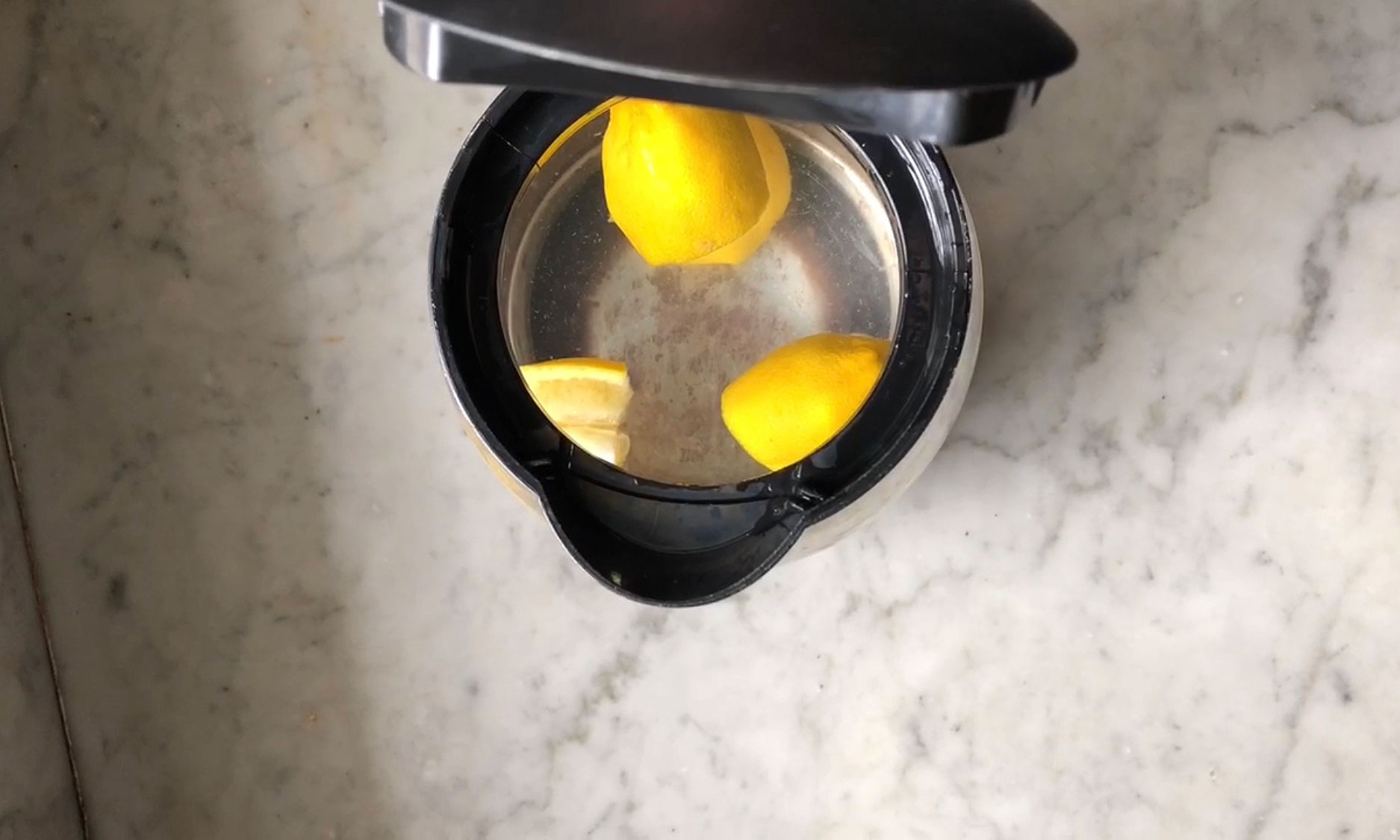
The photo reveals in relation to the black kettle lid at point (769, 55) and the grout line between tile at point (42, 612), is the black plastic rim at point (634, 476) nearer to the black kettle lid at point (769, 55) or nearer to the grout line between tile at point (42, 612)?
the black kettle lid at point (769, 55)

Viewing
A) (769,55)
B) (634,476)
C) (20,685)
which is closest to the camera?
(769,55)

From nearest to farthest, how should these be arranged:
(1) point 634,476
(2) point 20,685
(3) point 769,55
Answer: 1. (3) point 769,55
2. (1) point 634,476
3. (2) point 20,685

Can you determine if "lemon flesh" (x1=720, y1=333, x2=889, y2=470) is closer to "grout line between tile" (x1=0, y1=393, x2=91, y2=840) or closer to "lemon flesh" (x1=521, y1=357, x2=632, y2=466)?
"lemon flesh" (x1=521, y1=357, x2=632, y2=466)

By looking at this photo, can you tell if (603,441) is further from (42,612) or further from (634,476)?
(42,612)

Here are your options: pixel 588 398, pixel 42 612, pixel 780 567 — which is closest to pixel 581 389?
pixel 588 398

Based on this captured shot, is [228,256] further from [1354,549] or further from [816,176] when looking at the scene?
[1354,549]

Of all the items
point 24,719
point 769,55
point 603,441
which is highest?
point 769,55

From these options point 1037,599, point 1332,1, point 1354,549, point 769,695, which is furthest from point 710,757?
point 1332,1
